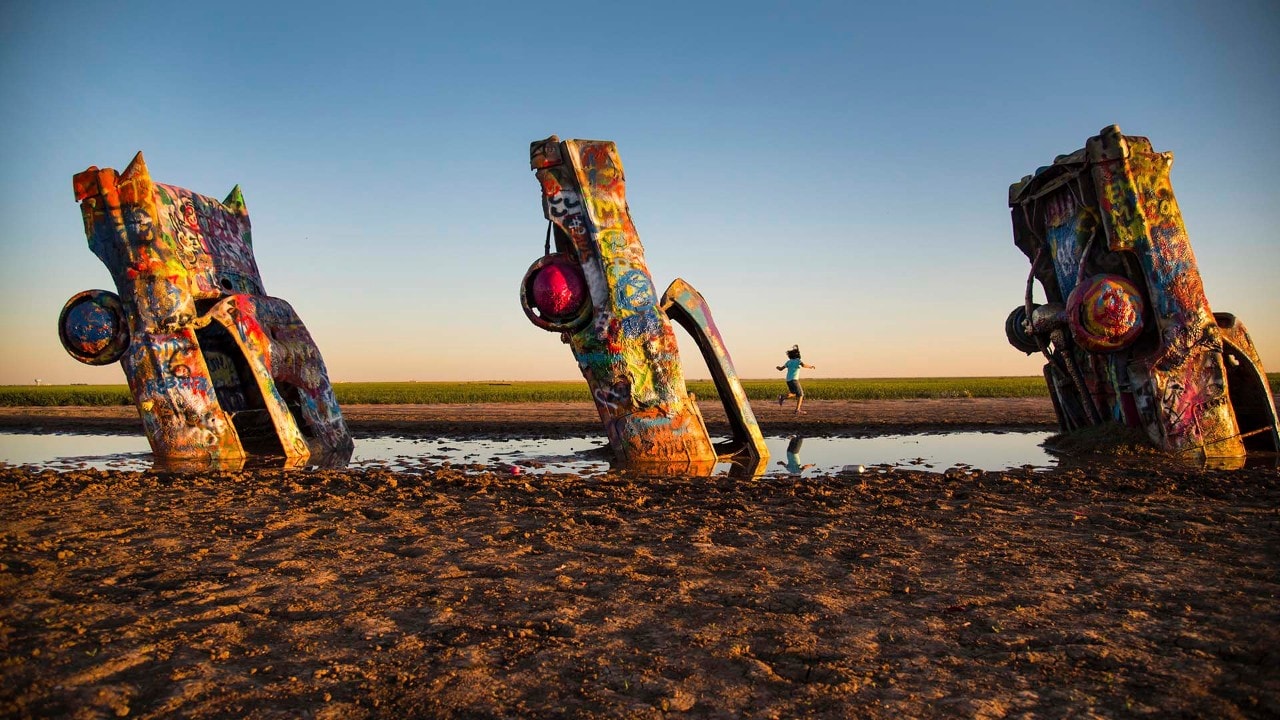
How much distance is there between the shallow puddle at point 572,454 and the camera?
423 inches

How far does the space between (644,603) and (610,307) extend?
21.4 feet

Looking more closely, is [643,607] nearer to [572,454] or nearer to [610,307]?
[610,307]

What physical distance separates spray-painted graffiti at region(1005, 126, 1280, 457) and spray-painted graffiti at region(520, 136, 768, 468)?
561cm

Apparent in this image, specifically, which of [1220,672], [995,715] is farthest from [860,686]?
[1220,672]

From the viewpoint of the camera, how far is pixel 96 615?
12.9ft

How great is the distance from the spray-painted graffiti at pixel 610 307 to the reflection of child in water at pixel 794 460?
110 cm

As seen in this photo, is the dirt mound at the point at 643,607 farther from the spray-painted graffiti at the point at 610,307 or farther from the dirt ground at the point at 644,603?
the spray-painted graffiti at the point at 610,307

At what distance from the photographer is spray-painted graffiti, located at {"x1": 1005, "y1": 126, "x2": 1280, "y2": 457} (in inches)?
408

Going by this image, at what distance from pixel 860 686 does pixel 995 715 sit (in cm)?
49

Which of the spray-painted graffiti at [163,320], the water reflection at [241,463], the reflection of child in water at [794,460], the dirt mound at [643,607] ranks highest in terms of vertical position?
the spray-painted graffiti at [163,320]

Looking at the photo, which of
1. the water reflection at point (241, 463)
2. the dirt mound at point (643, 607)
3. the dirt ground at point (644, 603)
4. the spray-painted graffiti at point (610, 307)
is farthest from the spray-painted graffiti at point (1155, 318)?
the water reflection at point (241, 463)

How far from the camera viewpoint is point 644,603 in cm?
419

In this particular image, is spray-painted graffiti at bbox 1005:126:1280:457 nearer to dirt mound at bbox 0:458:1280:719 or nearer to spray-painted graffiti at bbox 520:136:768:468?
dirt mound at bbox 0:458:1280:719

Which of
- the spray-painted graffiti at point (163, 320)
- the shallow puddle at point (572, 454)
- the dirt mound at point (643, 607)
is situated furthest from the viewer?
the spray-painted graffiti at point (163, 320)
